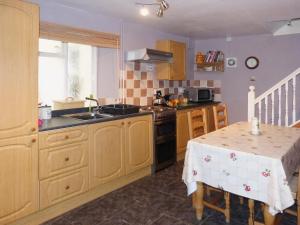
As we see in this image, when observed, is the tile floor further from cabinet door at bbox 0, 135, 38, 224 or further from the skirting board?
cabinet door at bbox 0, 135, 38, 224

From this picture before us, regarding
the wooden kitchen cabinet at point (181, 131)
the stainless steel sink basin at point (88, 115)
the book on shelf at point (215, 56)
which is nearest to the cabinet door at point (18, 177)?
the stainless steel sink basin at point (88, 115)

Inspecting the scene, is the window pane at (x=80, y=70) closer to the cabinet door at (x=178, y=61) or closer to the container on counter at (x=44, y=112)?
the container on counter at (x=44, y=112)

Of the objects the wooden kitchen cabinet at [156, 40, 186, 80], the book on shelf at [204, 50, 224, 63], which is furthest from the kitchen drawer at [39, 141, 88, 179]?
the book on shelf at [204, 50, 224, 63]

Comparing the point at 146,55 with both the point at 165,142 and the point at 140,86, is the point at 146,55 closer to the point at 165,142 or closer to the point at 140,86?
the point at 140,86

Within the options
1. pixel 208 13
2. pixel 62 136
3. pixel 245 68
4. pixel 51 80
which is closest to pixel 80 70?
pixel 51 80

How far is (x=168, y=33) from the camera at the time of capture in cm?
447

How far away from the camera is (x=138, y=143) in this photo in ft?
10.6

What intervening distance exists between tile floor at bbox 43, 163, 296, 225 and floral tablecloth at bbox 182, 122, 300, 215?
0.40 meters

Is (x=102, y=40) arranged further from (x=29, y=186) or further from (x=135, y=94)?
(x=29, y=186)

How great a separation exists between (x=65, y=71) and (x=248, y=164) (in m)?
2.42

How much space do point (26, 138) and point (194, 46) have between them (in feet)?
13.1

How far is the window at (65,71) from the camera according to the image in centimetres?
302

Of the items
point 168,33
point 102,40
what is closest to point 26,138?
point 102,40

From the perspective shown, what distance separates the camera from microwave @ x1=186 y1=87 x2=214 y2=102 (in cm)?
467
